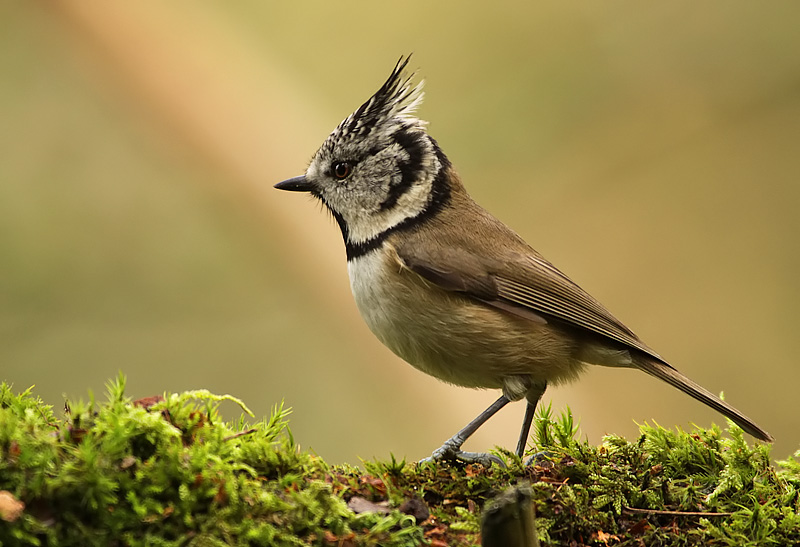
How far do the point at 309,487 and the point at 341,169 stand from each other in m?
2.08

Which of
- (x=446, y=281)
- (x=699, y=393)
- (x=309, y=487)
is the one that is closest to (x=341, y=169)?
(x=446, y=281)

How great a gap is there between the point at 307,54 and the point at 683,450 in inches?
197

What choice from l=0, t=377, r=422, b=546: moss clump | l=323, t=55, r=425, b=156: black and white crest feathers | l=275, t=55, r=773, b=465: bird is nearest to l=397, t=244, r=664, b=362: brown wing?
l=275, t=55, r=773, b=465: bird

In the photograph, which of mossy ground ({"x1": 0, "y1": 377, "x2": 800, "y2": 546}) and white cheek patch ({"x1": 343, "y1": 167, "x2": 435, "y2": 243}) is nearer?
mossy ground ({"x1": 0, "y1": 377, "x2": 800, "y2": 546})

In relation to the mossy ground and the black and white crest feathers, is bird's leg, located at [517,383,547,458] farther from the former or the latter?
the black and white crest feathers

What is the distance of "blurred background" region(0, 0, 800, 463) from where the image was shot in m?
6.18

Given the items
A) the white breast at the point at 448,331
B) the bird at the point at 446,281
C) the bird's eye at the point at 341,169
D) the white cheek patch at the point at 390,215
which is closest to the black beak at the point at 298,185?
the bird at the point at 446,281

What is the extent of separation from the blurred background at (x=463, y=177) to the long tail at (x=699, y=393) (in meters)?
2.46

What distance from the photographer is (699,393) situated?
11.0 ft

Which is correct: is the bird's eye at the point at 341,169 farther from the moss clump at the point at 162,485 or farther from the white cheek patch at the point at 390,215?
Answer: the moss clump at the point at 162,485

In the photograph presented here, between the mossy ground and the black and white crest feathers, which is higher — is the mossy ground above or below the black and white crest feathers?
below

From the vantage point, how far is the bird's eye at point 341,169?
12.7 ft

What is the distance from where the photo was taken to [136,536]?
69.4 inches

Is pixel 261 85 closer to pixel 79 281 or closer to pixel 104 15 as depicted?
pixel 104 15
